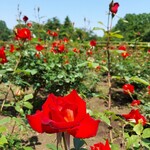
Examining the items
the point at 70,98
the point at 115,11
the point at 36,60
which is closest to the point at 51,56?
the point at 36,60

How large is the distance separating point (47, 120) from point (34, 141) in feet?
9.49

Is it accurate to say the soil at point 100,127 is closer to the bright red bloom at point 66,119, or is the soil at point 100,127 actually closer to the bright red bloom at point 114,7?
the bright red bloom at point 114,7

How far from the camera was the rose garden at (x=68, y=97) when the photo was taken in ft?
2.12

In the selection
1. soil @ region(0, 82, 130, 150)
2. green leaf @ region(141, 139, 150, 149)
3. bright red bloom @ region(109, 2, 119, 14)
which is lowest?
soil @ region(0, 82, 130, 150)

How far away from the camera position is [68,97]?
69 cm

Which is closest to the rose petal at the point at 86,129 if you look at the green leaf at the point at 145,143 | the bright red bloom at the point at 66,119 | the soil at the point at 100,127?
the bright red bloom at the point at 66,119

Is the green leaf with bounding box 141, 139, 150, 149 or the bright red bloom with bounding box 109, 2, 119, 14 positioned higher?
the bright red bloom with bounding box 109, 2, 119, 14

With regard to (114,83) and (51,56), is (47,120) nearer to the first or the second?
(51,56)

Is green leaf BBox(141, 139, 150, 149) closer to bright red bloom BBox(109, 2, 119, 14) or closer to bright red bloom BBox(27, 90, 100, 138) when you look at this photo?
bright red bloom BBox(27, 90, 100, 138)

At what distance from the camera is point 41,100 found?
4988mm

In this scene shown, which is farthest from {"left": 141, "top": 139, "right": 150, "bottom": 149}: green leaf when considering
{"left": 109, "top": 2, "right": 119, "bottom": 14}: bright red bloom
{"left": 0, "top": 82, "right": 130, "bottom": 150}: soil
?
{"left": 0, "top": 82, "right": 130, "bottom": 150}: soil

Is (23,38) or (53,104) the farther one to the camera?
(23,38)

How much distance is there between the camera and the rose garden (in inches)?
Result: 25.4

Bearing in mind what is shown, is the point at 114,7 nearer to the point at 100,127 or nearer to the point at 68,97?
the point at 68,97
